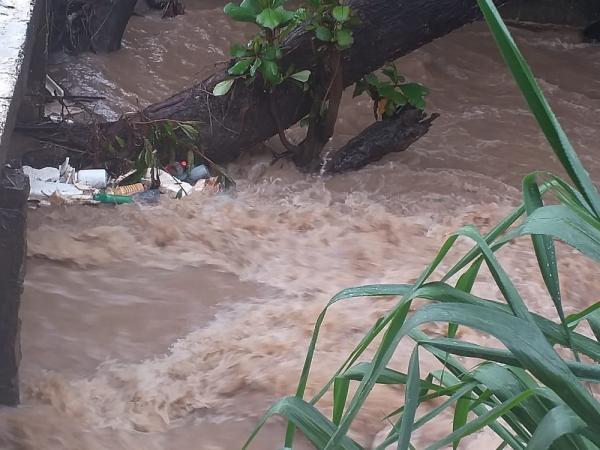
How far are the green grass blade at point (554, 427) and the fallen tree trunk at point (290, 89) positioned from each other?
4098 millimetres

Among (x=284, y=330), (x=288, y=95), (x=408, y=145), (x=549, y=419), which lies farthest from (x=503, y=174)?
(x=549, y=419)

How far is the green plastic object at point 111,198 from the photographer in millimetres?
4430

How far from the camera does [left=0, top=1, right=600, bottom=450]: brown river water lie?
108 inches

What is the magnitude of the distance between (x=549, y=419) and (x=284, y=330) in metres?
2.45

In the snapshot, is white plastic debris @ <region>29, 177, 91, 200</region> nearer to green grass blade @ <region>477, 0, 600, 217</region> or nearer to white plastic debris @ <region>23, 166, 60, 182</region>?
white plastic debris @ <region>23, 166, 60, 182</region>

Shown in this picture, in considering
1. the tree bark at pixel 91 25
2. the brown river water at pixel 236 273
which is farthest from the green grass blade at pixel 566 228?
the tree bark at pixel 91 25

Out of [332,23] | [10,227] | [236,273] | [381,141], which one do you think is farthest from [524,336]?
[381,141]

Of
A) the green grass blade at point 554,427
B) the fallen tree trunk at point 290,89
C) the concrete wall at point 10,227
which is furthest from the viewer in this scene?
the fallen tree trunk at point 290,89

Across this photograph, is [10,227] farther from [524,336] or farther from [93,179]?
[93,179]

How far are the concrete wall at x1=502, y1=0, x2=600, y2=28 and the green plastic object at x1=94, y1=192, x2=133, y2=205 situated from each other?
6465mm

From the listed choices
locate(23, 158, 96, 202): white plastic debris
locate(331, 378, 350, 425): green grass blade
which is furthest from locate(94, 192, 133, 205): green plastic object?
locate(331, 378, 350, 425): green grass blade

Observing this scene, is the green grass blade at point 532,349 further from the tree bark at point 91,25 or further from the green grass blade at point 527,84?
the tree bark at point 91,25

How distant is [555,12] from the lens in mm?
9336

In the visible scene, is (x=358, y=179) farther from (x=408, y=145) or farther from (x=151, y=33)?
(x=151, y=33)
